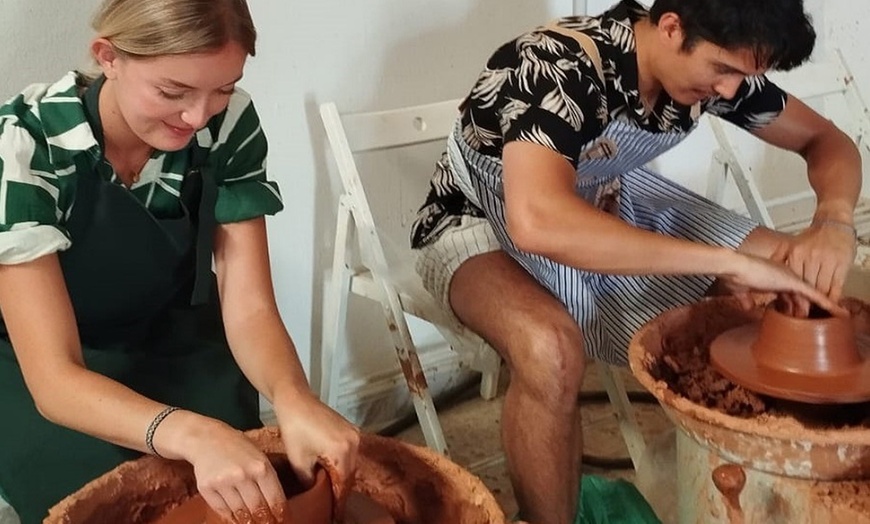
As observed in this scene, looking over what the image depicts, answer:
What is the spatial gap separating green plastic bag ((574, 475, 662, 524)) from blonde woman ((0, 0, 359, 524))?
1.84 feet

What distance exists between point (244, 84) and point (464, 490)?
934 millimetres

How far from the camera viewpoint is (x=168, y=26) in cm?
108

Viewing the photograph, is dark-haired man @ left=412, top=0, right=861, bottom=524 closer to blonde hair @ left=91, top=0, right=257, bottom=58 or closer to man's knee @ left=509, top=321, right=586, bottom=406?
man's knee @ left=509, top=321, right=586, bottom=406

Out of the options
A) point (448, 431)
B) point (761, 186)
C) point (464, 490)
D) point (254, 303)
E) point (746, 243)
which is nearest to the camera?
point (464, 490)

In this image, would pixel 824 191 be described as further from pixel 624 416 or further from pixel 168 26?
pixel 168 26

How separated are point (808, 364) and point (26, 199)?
982 mm

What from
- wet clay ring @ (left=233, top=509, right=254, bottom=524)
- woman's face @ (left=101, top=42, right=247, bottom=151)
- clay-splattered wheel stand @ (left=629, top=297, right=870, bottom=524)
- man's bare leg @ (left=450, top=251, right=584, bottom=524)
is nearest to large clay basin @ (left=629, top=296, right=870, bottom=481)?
clay-splattered wheel stand @ (left=629, top=297, right=870, bottom=524)

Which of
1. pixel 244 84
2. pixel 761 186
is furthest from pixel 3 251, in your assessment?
pixel 761 186

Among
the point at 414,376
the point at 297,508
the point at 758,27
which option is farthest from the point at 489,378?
the point at 297,508

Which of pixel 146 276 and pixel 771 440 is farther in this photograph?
pixel 146 276

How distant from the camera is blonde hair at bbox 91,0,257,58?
3.54ft

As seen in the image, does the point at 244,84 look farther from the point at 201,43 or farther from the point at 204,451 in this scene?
the point at 204,451

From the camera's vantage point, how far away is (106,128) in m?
1.21

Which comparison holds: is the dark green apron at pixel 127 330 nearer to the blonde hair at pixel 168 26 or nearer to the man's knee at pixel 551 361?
the blonde hair at pixel 168 26
